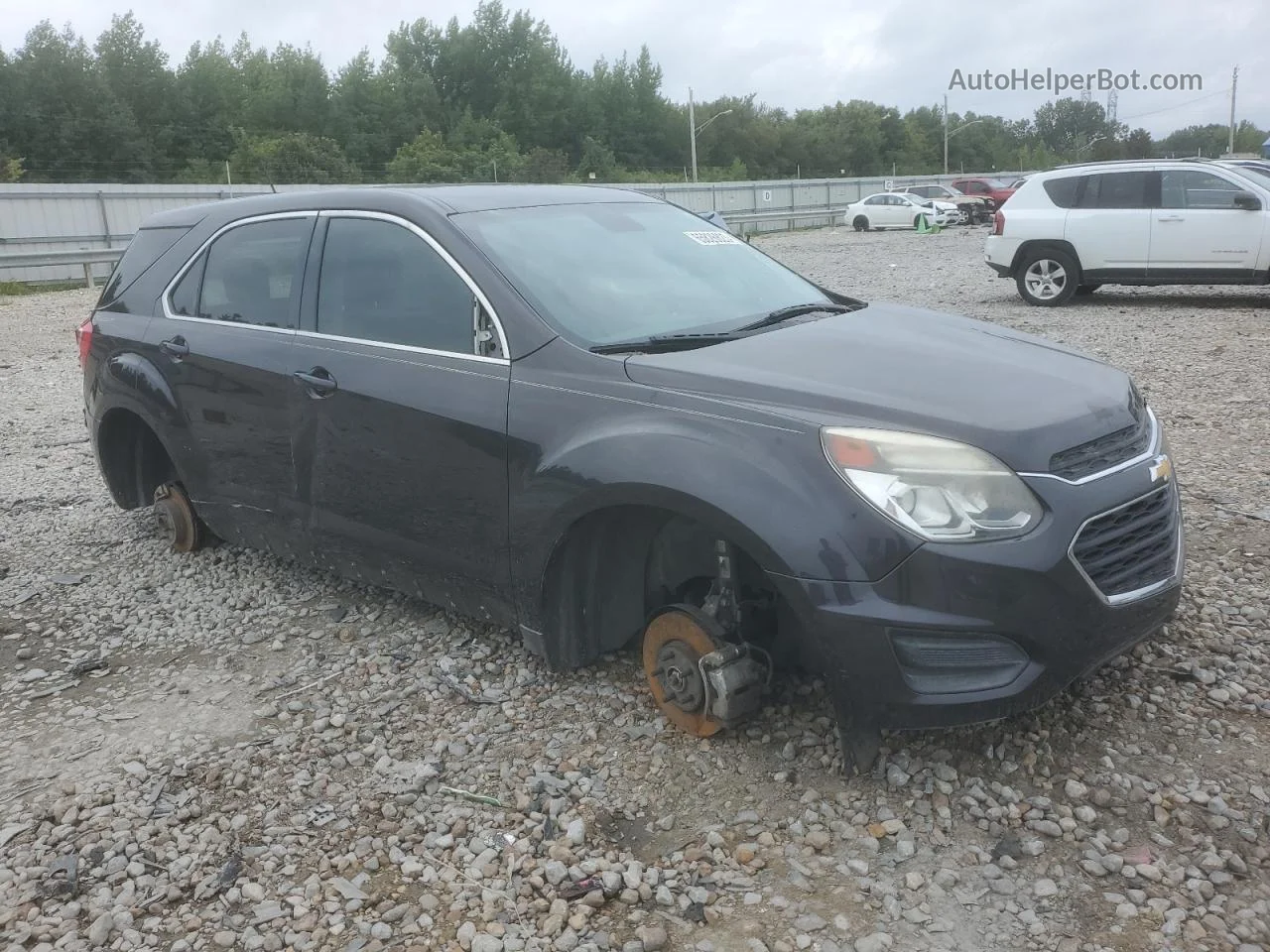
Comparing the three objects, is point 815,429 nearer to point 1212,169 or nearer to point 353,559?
point 353,559

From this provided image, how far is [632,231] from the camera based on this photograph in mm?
4352

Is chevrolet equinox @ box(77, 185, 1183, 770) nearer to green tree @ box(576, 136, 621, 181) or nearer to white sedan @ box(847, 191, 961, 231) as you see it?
white sedan @ box(847, 191, 961, 231)

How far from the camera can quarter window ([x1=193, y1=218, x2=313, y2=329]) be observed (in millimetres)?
4469

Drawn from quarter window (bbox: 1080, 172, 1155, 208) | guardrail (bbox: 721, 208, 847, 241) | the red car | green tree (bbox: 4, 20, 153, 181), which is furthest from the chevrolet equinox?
green tree (bbox: 4, 20, 153, 181)

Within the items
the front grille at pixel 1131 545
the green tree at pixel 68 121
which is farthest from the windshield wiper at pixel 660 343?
the green tree at pixel 68 121

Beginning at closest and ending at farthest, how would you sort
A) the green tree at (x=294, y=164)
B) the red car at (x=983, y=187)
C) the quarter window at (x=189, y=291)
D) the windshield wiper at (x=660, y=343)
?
the windshield wiper at (x=660, y=343) → the quarter window at (x=189, y=291) → the red car at (x=983, y=187) → the green tree at (x=294, y=164)

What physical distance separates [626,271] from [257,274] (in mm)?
1643

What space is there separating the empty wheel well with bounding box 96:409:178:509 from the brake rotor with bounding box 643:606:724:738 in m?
3.02

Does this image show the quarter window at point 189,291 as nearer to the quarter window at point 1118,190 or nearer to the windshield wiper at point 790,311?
the windshield wiper at point 790,311

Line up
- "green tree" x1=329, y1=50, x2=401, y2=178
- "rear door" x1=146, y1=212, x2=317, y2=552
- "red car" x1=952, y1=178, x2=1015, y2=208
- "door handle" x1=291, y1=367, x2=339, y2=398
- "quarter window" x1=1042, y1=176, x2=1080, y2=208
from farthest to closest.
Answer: "green tree" x1=329, y1=50, x2=401, y2=178 < "red car" x1=952, y1=178, x2=1015, y2=208 < "quarter window" x1=1042, y1=176, x2=1080, y2=208 < "rear door" x1=146, y1=212, x2=317, y2=552 < "door handle" x1=291, y1=367, x2=339, y2=398

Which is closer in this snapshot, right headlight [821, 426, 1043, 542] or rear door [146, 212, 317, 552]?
right headlight [821, 426, 1043, 542]

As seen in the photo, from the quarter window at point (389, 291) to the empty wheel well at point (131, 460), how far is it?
164cm

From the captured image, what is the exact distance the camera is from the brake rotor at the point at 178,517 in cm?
538

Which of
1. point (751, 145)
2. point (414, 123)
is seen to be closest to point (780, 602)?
point (414, 123)
